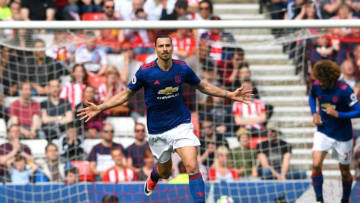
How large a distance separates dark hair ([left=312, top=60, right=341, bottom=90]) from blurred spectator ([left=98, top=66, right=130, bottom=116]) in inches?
142

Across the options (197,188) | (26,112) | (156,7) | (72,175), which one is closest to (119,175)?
(72,175)

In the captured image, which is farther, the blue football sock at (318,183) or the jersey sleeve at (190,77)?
the blue football sock at (318,183)

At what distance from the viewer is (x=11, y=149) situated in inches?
513

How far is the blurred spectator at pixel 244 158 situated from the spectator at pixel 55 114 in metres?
2.62

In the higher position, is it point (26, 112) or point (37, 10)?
point (37, 10)

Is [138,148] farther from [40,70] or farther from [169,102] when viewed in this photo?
[169,102]

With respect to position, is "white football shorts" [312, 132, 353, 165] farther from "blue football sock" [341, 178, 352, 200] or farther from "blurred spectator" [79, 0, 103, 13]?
"blurred spectator" [79, 0, 103, 13]

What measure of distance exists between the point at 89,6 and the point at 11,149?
3.13m

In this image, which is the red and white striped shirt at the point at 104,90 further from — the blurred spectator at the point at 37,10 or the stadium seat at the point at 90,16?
the blurred spectator at the point at 37,10

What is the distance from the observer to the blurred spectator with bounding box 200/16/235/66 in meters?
13.2

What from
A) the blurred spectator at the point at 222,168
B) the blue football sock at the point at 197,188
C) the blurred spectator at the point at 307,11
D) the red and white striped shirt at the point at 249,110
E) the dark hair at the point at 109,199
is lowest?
the dark hair at the point at 109,199

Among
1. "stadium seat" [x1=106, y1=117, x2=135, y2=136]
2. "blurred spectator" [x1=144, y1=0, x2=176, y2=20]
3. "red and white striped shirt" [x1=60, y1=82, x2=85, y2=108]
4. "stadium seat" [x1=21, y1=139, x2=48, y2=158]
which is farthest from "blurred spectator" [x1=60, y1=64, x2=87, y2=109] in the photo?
"blurred spectator" [x1=144, y1=0, x2=176, y2=20]

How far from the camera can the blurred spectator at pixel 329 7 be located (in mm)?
15055

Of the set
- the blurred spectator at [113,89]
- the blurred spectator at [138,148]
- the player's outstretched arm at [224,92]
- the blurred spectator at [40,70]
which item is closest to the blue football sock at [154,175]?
the player's outstretched arm at [224,92]
